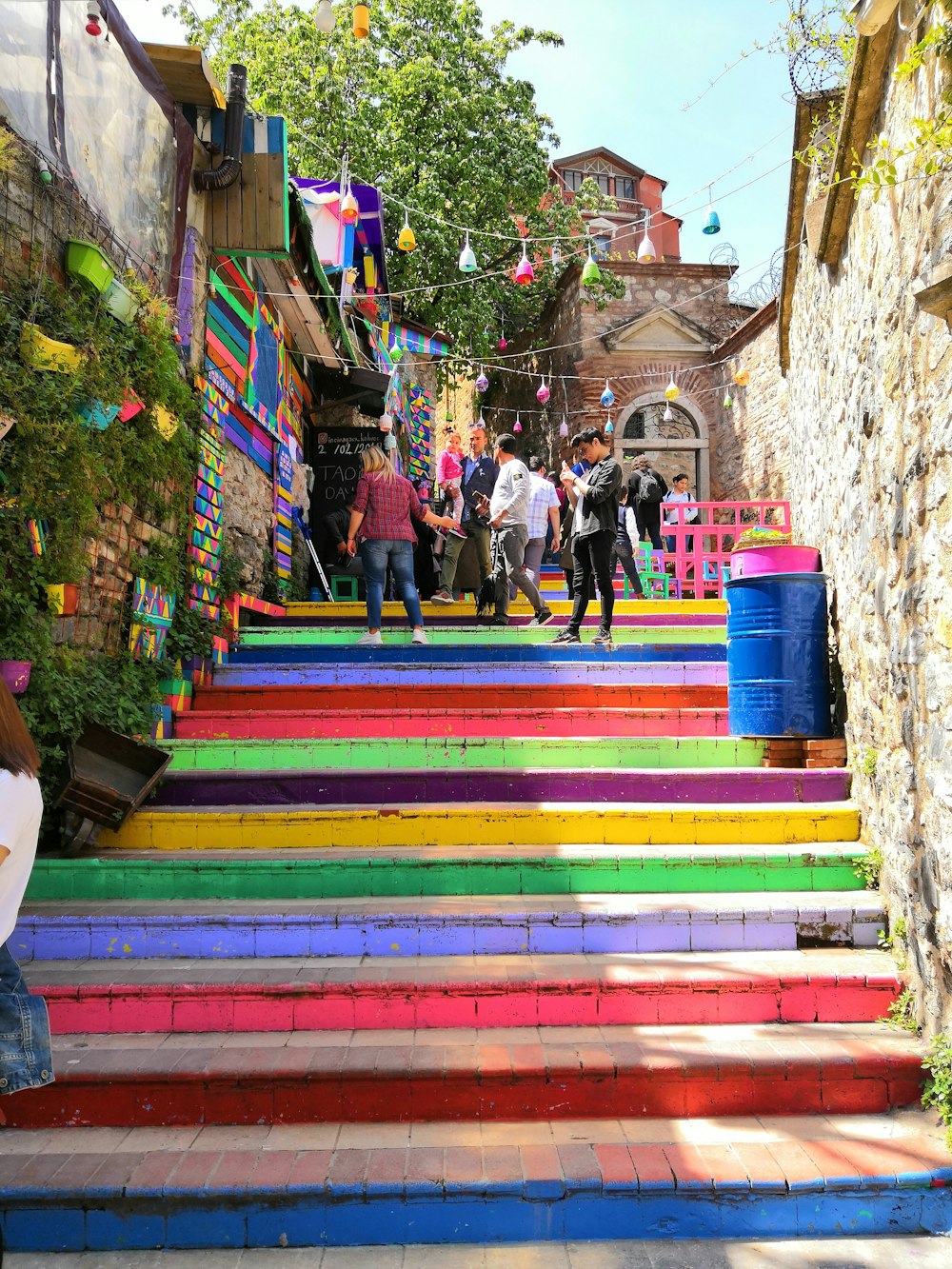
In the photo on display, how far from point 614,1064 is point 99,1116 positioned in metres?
1.59

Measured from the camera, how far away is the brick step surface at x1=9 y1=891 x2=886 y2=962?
3.40 m

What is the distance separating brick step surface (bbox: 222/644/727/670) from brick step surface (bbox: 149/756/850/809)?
64.3 inches

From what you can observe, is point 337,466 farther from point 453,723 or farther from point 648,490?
point 453,723

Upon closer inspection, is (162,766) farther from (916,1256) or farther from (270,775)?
(916,1256)

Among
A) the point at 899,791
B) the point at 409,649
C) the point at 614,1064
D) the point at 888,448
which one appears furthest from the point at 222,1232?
the point at 409,649

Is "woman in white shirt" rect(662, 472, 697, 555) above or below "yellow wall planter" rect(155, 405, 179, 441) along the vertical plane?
above

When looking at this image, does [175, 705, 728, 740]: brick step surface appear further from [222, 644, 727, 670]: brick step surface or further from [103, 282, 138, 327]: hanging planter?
[103, 282, 138, 327]: hanging planter

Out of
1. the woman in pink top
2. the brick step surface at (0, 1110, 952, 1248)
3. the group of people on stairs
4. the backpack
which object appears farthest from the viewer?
the backpack

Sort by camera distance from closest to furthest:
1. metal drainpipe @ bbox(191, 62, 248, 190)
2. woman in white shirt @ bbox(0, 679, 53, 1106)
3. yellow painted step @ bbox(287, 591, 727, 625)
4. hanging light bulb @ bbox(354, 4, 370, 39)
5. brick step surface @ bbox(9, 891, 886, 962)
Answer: woman in white shirt @ bbox(0, 679, 53, 1106) → brick step surface @ bbox(9, 891, 886, 962) → metal drainpipe @ bbox(191, 62, 248, 190) → hanging light bulb @ bbox(354, 4, 370, 39) → yellow painted step @ bbox(287, 591, 727, 625)

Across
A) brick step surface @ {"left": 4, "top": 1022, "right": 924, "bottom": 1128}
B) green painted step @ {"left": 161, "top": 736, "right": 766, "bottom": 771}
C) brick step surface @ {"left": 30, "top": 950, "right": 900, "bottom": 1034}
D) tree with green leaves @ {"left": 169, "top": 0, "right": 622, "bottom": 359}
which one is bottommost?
brick step surface @ {"left": 4, "top": 1022, "right": 924, "bottom": 1128}

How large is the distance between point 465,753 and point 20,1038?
267 centimetres

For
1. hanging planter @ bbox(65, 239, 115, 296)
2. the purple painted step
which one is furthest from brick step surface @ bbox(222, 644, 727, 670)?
hanging planter @ bbox(65, 239, 115, 296)

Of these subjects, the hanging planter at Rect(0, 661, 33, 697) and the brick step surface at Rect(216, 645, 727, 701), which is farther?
the brick step surface at Rect(216, 645, 727, 701)

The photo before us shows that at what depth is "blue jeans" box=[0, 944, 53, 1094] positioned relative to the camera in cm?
223
